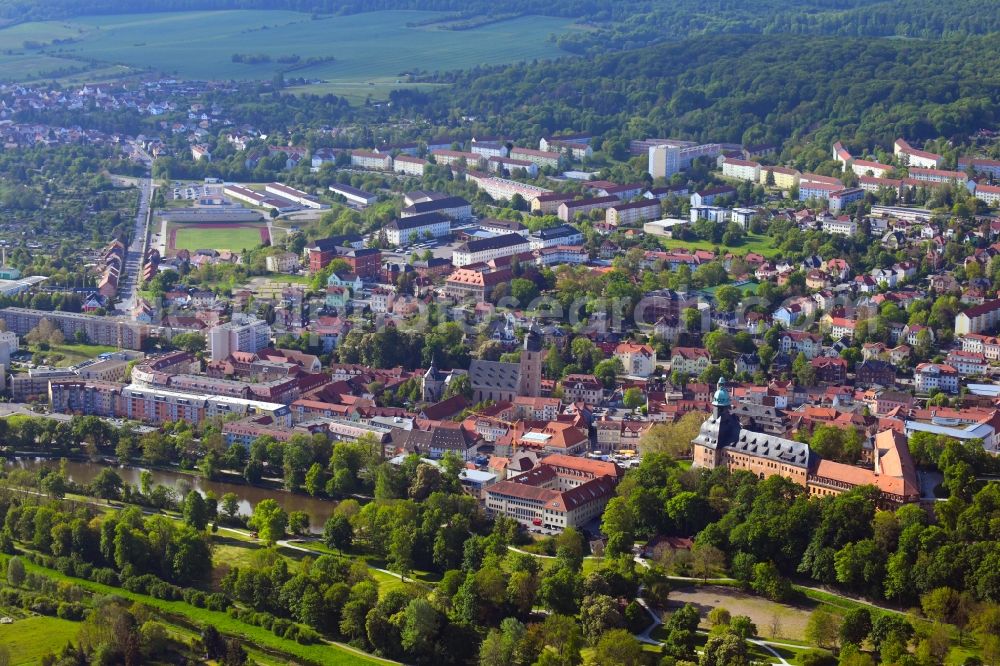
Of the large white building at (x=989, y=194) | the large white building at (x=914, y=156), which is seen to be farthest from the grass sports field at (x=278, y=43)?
the large white building at (x=989, y=194)

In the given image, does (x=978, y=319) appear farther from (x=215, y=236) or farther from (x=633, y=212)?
(x=215, y=236)

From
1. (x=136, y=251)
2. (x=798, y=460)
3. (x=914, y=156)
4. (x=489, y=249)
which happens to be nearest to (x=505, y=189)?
(x=489, y=249)

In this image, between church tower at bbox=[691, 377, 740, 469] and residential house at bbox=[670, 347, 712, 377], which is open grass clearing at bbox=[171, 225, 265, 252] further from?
church tower at bbox=[691, 377, 740, 469]

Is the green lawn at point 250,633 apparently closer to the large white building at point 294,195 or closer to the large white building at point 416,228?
the large white building at point 416,228

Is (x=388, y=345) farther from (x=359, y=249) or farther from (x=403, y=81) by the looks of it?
(x=403, y=81)

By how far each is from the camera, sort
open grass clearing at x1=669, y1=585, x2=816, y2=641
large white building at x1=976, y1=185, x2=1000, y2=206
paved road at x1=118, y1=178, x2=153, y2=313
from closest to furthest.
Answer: open grass clearing at x1=669, y1=585, x2=816, y2=641
paved road at x1=118, y1=178, x2=153, y2=313
large white building at x1=976, y1=185, x2=1000, y2=206

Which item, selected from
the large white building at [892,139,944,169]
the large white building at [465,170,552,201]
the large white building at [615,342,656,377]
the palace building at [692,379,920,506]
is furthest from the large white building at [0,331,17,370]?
the large white building at [892,139,944,169]

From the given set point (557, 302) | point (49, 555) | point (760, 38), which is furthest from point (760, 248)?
point (760, 38)
